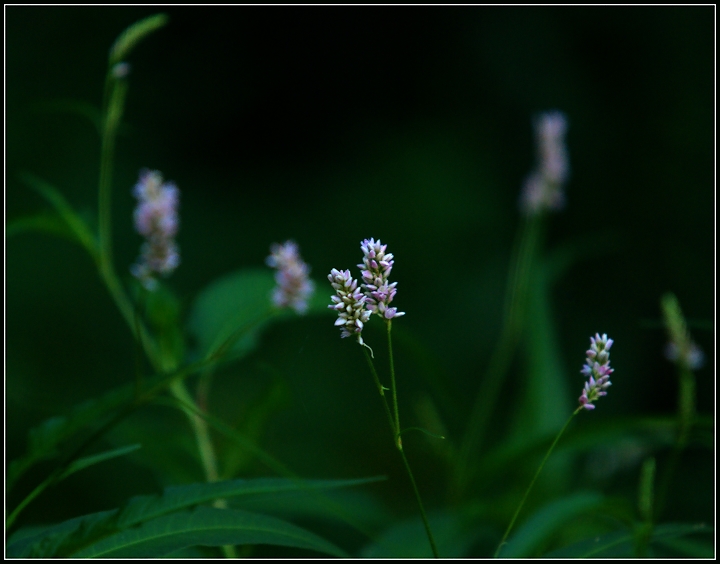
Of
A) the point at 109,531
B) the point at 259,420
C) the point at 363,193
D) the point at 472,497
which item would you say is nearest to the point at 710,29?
the point at 363,193

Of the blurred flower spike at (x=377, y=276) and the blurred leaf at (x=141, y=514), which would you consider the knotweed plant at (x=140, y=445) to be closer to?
the blurred leaf at (x=141, y=514)

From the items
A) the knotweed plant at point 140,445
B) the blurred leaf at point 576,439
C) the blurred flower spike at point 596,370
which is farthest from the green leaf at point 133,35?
the blurred leaf at point 576,439

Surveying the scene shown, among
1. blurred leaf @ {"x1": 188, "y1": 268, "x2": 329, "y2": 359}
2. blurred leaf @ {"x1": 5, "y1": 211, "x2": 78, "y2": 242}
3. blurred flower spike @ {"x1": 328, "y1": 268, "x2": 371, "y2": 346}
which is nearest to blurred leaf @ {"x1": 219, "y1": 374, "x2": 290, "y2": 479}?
blurred leaf @ {"x1": 188, "y1": 268, "x2": 329, "y2": 359}

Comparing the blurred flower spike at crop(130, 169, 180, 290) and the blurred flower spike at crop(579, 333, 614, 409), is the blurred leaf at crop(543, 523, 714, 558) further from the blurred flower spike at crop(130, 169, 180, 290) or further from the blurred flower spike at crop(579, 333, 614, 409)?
the blurred flower spike at crop(130, 169, 180, 290)

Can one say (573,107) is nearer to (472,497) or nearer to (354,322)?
(472,497)

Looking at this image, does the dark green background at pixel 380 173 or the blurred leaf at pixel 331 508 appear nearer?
the blurred leaf at pixel 331 508

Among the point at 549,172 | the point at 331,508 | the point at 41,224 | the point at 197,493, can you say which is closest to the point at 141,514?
the point at 197,493

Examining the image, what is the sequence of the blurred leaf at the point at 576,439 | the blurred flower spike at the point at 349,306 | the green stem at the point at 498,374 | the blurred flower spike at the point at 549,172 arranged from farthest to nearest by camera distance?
the blurred flower spike at the point at 549,172
the green stem at the point at 498,374
the blurred leaf at the point at 576,439
the blurred flower spike at the point at 349,306

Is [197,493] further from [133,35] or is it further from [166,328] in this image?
[133,35]
